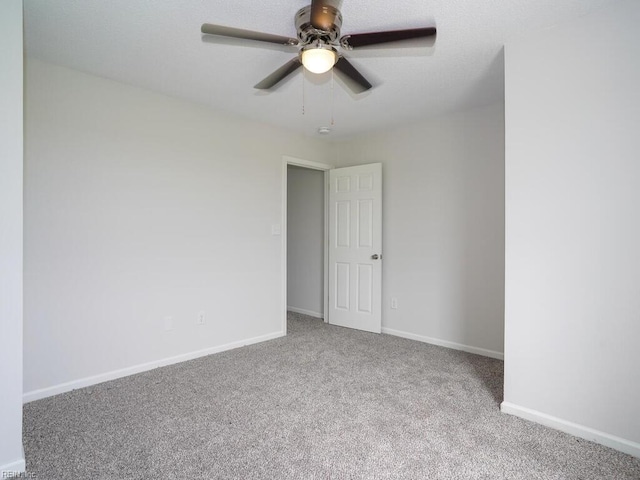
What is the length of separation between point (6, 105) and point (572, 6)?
2895 mm

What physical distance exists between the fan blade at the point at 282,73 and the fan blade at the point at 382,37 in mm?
301

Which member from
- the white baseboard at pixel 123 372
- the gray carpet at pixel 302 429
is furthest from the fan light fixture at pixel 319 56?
the white baseboard at pixel 123 372

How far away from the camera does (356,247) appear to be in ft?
14.9

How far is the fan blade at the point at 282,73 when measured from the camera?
Answer: 2090 mm

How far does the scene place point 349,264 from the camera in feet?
15.2

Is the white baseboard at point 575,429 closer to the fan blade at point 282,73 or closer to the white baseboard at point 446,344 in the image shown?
the white baseboard at point 446,344

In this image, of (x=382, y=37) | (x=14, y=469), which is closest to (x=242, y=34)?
(x=382, y=37)

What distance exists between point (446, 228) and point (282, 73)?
96.2 inches

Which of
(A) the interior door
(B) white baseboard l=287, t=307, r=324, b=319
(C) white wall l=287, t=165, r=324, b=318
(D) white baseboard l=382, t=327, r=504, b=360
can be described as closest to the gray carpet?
(D) white baseboard l=382, t=327, r=504, b=360

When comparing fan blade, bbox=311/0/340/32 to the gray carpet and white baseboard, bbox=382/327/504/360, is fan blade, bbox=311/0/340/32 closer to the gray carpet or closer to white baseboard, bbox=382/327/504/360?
the gray carpet

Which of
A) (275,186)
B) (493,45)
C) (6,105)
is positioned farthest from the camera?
(275,186)

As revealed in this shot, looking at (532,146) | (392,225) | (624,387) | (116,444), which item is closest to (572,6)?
(532,146)

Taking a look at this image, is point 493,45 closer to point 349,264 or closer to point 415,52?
point 415,52

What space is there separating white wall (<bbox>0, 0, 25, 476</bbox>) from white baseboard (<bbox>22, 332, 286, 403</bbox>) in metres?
0.99
